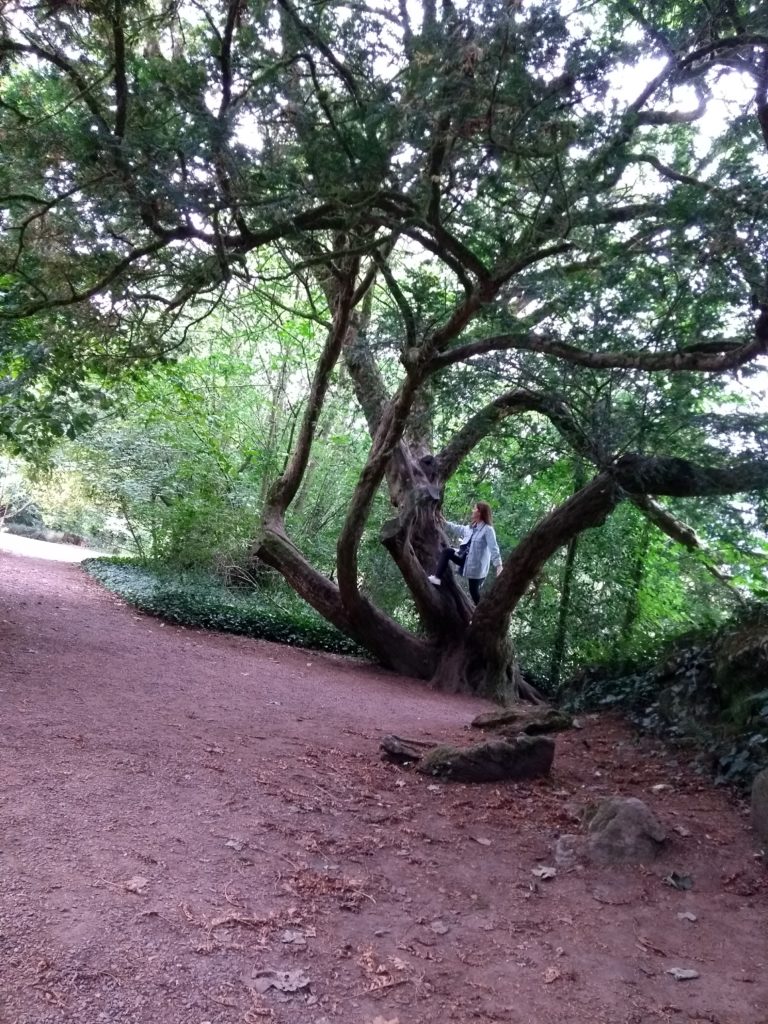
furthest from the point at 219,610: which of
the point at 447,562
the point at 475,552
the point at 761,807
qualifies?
the point at 761,807

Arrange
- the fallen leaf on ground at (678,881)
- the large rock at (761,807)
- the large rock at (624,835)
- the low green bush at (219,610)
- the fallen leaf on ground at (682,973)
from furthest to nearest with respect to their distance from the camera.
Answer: the low green bush at (219,610), the large rock at (761,807), the large rock at (624,835), the fallen leaf on ground at (678,881), the fallen leaf on ground at (682,973)

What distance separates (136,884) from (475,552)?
769 centimetres

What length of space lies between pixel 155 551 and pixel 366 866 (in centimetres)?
1033

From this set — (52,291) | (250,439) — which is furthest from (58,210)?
(250,439)

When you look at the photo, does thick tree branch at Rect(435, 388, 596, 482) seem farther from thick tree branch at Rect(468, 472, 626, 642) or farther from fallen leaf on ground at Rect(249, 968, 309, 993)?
fallen leaf on ground at Rect(249, 968, 309, 993)

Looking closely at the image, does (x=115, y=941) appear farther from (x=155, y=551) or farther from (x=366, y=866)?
(x=155, y=551)

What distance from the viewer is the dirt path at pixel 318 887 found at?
8.61 feet

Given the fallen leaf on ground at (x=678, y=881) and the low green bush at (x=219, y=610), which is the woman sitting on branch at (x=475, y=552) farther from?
→ the fallen leaf on ground at (x=678, y=881)

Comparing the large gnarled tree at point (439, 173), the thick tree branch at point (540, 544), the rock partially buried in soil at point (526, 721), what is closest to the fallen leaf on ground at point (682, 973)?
the rock partially buried in soil at point (526, 721)

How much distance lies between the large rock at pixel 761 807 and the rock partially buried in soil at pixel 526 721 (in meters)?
1.97

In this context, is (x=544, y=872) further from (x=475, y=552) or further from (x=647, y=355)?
(x=475, y=552)

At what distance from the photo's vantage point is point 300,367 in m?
16.7

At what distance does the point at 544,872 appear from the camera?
394 centimetres

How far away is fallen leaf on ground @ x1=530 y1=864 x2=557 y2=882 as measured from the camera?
153 inches
